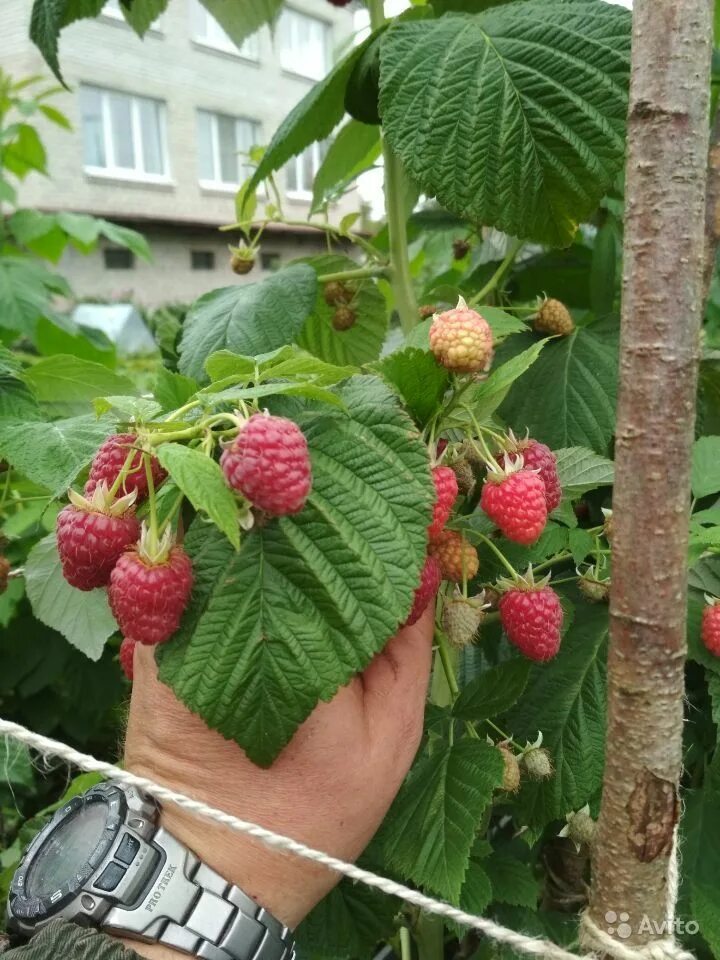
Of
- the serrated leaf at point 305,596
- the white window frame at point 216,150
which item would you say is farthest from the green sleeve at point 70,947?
the white window frame at point 216,150

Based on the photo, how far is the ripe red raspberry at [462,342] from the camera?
61cm

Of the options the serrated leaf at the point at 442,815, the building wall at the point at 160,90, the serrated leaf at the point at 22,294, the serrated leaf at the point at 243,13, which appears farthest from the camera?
the building wall at the point at 160,90

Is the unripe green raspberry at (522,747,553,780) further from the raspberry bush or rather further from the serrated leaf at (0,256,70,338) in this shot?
the serrated leaf at (0,256,70,338)

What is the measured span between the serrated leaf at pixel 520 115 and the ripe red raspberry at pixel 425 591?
33cm

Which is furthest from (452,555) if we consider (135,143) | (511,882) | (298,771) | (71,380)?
(135,143)

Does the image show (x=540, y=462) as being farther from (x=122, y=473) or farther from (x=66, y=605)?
(x=66, y=605)

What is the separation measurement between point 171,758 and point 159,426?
0.82 ft

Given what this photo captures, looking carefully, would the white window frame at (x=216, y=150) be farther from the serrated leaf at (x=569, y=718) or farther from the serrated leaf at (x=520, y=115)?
the serrated leaf at (x=569, y=718)

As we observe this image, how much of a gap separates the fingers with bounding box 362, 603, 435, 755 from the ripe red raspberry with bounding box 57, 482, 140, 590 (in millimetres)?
206

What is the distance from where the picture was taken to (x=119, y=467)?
0.57 m

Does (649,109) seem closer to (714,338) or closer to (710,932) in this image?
(710,932)

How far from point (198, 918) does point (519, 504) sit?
36 cm

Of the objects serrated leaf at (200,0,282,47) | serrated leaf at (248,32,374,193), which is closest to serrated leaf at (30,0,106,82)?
serrated leaf at (200,0,282,47)

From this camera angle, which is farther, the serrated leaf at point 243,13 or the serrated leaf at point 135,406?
the serrated leaf at point 243,13
